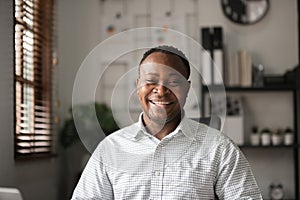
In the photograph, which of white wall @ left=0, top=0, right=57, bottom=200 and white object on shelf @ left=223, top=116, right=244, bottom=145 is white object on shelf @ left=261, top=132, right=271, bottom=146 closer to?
white object on shelf @ left=223, top=116, right=244, bottom=145

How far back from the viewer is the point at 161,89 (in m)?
1.21

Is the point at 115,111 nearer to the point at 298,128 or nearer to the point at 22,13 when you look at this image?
the point at 22,13

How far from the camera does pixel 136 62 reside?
1.35 metres

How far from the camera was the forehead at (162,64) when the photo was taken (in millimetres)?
1227

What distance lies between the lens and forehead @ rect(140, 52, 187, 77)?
123 centimetres

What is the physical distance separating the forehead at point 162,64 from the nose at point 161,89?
0.12ft

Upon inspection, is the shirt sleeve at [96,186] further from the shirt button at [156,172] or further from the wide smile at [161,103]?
the wide smile at [161,103]

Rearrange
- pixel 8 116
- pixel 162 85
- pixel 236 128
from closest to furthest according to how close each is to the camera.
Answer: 1. pixel 162 85
2. pixel 8 116
3. pixel 236 128

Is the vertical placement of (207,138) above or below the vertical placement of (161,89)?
below

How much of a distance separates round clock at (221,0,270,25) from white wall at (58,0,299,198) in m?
0.05

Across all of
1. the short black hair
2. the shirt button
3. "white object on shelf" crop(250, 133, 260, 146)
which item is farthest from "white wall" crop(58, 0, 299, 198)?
the short black hair

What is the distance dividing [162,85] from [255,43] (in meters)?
3.03

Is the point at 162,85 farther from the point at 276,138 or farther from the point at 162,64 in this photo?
the point at 276,138

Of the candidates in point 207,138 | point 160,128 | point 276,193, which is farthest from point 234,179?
point 276,193
